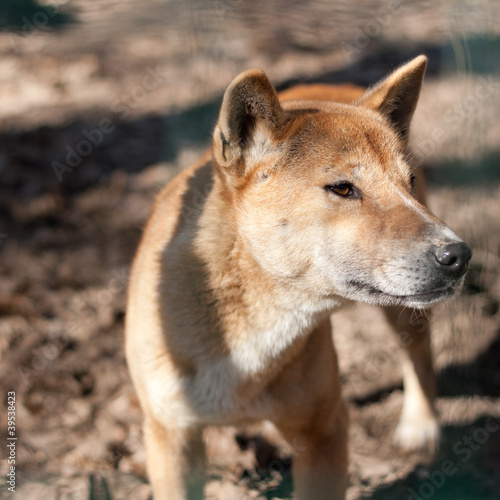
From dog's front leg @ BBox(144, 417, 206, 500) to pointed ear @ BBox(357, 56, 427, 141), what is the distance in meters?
1.98

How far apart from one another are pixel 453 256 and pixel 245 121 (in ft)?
3.55

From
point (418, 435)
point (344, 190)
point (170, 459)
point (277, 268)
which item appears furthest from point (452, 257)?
point (418, 435)

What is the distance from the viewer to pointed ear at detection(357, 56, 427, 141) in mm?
3014

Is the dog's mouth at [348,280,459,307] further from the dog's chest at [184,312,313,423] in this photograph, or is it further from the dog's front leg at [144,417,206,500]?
the dog's front leg at [144,417,206,500]

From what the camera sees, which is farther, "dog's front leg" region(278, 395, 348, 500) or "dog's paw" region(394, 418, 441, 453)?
"dog's paw" region(394, 418, 441, 453)

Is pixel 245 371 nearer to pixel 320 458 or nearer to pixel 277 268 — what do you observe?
pixel 277 268

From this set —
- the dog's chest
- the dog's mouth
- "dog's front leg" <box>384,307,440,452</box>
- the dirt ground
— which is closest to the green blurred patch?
the dirt ground

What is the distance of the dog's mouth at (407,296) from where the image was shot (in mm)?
2518

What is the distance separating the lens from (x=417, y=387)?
15.1 ft

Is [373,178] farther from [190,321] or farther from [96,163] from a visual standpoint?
[96,163]

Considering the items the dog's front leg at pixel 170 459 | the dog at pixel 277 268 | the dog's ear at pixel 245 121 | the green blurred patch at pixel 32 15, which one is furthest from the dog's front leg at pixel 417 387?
the green blurred patch at pixel 32 15

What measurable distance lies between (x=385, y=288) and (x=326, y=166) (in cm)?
60

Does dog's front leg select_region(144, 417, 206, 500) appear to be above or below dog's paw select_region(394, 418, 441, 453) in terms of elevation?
above

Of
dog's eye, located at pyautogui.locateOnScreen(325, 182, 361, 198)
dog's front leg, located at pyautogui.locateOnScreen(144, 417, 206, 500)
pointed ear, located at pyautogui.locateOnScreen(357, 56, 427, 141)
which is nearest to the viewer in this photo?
dog's eye, located at pyautogui.locateOnScreen(325, 182, 361, 198)
